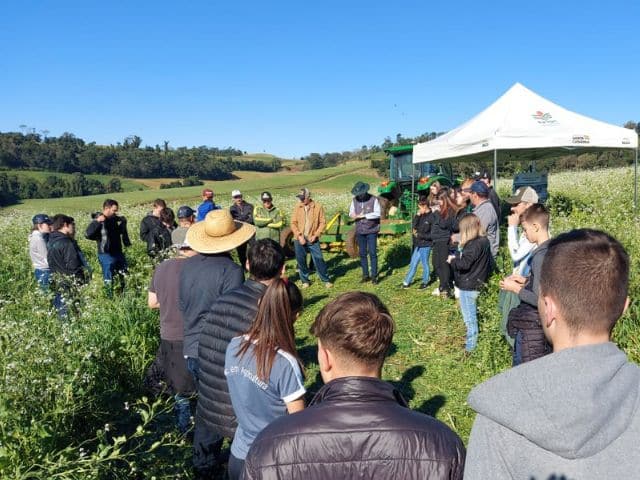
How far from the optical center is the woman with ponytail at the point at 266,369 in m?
2.05

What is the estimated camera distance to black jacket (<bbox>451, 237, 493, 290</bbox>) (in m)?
4.68

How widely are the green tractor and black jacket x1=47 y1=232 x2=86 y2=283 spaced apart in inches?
295

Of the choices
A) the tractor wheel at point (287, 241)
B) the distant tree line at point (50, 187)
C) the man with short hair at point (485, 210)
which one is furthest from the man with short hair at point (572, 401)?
the distant tree line at point (50, 187)

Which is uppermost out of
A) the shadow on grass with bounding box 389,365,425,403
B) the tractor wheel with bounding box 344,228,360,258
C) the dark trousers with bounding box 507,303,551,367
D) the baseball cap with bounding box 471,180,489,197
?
the baseball cap with bounding box 471,180,489,197

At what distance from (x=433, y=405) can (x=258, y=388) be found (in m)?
2.63

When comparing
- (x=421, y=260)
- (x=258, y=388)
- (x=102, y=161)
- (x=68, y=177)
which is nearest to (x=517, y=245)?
(x=421, y=260)

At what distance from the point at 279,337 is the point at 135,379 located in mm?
2822

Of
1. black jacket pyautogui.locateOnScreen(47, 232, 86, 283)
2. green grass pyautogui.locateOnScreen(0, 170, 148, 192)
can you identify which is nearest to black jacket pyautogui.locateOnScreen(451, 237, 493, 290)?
black jacket pyautogui.locateOnScreen(47, 232, 86, 283)

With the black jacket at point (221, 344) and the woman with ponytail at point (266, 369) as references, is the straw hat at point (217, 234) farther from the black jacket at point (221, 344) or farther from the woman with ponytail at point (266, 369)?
the woman with ponytail at point (266, 369)

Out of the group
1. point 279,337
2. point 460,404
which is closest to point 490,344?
point 460,404

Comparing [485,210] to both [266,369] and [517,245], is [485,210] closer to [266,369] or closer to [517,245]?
[517,245]

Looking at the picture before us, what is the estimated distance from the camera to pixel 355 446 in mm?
1280

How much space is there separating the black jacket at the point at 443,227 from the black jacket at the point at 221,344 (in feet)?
15.4

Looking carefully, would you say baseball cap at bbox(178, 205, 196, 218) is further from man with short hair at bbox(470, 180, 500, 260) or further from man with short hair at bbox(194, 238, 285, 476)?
man with short hair at bbox(194, 238, 285, 476)
